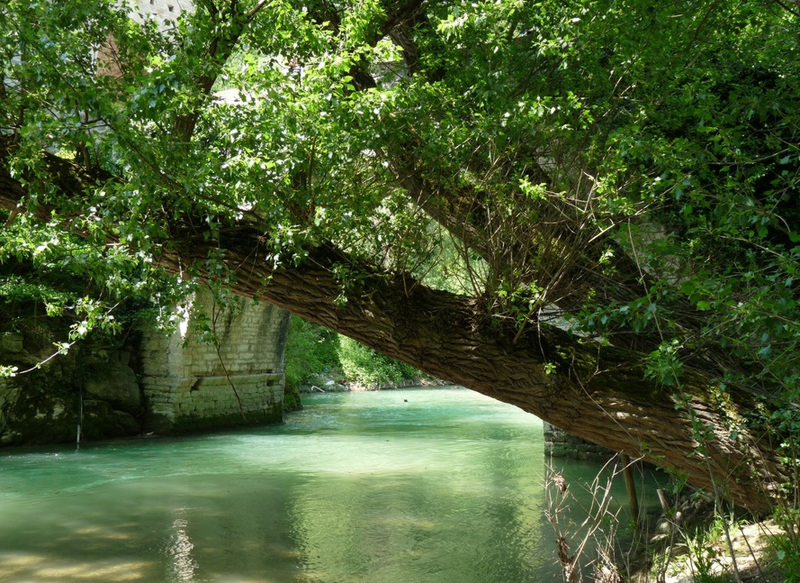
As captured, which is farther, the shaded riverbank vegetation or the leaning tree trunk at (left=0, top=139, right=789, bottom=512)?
the shaded riverbank vegetation

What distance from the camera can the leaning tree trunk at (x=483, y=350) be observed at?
4.00m

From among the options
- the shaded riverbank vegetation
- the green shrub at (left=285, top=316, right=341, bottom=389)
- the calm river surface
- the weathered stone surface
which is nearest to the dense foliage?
the calm river surface

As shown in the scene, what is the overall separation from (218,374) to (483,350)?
11693mm

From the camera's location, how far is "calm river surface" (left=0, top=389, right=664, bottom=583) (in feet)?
18.0

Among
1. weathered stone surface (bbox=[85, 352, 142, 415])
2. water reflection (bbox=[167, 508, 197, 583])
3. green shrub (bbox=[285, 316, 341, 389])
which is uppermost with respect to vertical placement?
green shrub (bbox=[285, 316, 341, 389])

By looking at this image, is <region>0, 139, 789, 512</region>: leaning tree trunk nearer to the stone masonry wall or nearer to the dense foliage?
the dense foliage

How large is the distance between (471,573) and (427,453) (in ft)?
20.3

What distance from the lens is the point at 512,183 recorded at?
4215 millimetres

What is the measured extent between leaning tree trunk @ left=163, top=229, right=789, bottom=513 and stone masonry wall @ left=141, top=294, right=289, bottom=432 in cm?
923

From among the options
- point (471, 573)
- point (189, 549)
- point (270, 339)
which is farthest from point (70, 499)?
point (270, 339)

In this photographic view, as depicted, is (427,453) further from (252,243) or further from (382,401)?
(382,401)

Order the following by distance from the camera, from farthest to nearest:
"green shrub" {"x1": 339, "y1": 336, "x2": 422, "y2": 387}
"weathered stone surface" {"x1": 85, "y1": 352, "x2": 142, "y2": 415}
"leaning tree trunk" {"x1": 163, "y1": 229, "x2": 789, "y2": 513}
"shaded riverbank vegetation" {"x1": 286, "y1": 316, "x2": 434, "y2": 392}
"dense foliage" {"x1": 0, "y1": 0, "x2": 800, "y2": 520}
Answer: "green shrub" {"x1": 339, "y1": 336, "x2": 422, "y2": 387}, "shaded riverbank vegetation" {"x1": 286, "y1": 316, "x2": 434, "y2": 392}, "weathered stone surface" {"x1": 85, "y1": 352, "x2": 142, "y2": 415}, "leaning tree trunk" {"x1": 163, "y1": 229, "x2": 789, "y2": 513}, "dense foliage" {"x1": 0, "y1": 0, "x2": 800, "y2": 520}

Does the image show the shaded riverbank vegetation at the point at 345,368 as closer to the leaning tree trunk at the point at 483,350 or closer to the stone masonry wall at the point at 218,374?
the stone masonry wall at the point at 218,374

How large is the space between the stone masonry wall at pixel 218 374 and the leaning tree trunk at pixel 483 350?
9231 mm
